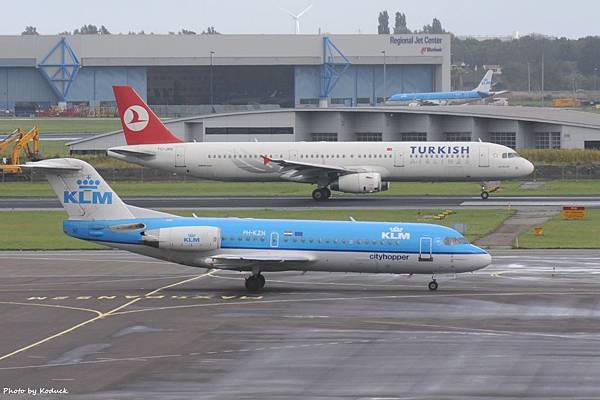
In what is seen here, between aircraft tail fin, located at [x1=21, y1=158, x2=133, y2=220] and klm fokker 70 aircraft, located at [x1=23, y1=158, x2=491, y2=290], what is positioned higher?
aircraft tail fin, located at [x1=21, y1=158, x2=133, y2=220]

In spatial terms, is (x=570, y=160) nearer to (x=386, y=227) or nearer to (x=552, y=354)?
(x=386, y=227)

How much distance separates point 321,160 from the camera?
80375mm

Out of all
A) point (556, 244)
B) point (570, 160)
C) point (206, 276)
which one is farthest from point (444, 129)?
point (206, 276)

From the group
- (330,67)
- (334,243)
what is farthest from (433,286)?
(330,67)

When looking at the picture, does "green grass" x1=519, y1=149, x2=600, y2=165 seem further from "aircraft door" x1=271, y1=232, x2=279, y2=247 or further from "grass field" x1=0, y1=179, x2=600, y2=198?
"aircraft door" x1=271, y1=232, x2=279, y2=247

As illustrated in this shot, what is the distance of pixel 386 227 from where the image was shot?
4419 cm

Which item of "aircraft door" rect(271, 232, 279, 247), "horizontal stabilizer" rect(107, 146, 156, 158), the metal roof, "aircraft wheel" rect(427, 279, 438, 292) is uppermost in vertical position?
the metal roof

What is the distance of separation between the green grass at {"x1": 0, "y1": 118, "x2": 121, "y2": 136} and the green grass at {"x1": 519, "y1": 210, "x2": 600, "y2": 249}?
3639 inches

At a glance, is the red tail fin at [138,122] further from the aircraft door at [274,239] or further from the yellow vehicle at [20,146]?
the aircraft door at [274,239]

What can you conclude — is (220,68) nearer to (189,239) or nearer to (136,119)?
(136,119)

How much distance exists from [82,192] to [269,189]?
147 ft

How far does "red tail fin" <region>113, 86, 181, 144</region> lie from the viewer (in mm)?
81125

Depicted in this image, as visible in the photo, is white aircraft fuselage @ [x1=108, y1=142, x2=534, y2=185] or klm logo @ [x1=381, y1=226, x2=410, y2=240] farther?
white aircraft fuselage @ [x1=108, y1=142, x2=534, y2=185]

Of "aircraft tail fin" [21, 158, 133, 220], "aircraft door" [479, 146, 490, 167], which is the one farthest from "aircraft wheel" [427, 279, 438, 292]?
"aircraft door" [479, 146, 490, 167]
